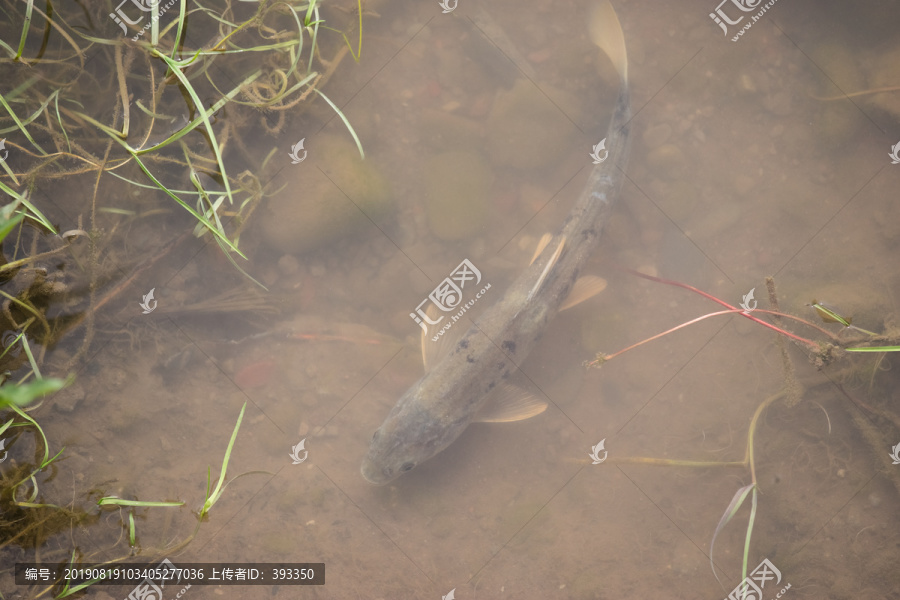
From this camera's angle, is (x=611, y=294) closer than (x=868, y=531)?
No

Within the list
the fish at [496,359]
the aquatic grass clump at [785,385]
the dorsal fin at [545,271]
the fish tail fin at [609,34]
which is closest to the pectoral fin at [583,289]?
the fish at [496,359]

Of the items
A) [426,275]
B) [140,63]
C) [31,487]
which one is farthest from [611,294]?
[31,487]

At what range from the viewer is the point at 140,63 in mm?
4391

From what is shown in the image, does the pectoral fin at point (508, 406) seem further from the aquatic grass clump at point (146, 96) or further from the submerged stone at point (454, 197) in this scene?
the aquatic grass clump at point (146, 96)

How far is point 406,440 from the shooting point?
4266mm

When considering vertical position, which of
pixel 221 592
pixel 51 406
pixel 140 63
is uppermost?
pixel 140 63

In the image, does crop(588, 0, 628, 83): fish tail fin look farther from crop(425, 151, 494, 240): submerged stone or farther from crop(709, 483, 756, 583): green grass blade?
crop(709, 483, 756, 583): green grass blade

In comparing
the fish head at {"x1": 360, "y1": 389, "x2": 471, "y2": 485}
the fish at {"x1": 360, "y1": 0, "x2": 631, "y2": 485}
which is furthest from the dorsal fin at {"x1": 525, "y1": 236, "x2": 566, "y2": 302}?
the fish head at {"x1": 360, "y1": 389, "x2": 471, "y2": 485}

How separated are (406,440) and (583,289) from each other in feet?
7.00

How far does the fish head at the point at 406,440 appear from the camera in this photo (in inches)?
166

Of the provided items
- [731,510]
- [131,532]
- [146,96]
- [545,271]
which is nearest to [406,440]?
[545,271]

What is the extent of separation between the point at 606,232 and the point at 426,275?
75.3 inches

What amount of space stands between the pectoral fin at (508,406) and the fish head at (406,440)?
276 mm

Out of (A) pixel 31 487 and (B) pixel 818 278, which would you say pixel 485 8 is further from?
(A) pixel 31 487
